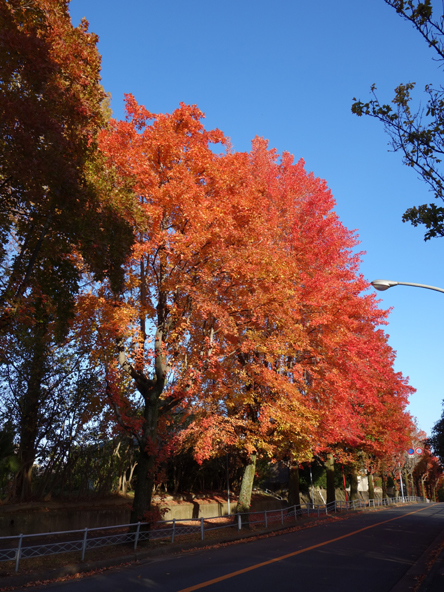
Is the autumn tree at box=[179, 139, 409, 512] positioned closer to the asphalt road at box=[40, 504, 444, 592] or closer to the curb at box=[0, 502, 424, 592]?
the curb at box=[0, 502, 424, 592]

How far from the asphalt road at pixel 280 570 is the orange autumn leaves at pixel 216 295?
11.7 feet

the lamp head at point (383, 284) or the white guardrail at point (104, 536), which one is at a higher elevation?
the lamp head at point (383, 284)

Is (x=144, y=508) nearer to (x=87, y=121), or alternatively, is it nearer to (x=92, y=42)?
(x=87, y=121)

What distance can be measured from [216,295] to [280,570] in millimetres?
8288

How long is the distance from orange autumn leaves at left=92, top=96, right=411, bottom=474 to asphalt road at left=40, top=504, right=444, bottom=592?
3578mm

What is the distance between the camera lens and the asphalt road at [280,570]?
23.9ft

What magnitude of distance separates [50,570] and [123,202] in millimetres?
8015

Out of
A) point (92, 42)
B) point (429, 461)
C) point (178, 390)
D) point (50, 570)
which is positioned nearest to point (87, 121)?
point (92, 42)

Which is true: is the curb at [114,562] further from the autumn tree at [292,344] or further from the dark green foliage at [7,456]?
the dark green foliage at [7,456]

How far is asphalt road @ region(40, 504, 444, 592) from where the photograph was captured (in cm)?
729

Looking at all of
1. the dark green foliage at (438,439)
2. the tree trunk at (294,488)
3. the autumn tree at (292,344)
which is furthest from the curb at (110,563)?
the dark green foliage at (438,439)

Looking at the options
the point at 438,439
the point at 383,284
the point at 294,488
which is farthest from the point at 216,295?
the point at 438,439

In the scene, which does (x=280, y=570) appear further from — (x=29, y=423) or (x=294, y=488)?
(x=294, y=488)

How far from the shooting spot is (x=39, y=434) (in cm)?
1568
